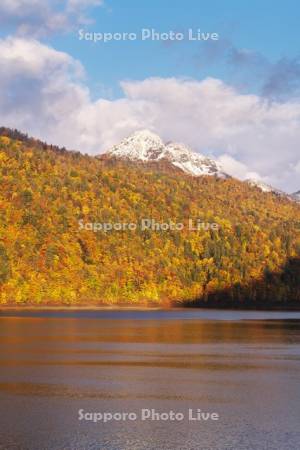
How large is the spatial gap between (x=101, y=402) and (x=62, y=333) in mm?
57923

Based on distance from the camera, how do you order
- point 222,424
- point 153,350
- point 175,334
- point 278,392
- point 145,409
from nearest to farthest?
1. point 222,424
2. point 145,409
3. point 278,392
4. point 153,350
5. point 175,334

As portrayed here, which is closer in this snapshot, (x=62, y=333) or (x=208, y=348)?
(x=208, y=348)

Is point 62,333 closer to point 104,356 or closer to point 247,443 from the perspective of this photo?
point 104,356

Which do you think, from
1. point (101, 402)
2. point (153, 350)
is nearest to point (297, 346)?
point (153, 350)

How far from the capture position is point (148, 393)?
1731 inches

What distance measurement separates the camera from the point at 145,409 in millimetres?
38844

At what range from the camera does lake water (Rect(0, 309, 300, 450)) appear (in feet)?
106

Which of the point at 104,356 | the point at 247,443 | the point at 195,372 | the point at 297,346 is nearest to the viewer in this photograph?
the point at 247,443

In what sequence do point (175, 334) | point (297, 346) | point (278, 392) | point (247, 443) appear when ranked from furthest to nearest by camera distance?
point (175, 334) → point (297, 346) → point (278, 392) → point (247, 443)

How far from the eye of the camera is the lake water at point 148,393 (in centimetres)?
3222

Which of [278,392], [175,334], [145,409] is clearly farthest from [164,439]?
[175,334]

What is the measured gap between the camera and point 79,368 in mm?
55500

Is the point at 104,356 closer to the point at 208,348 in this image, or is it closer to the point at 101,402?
the point at 208,348

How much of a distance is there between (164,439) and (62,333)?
66.6 m
